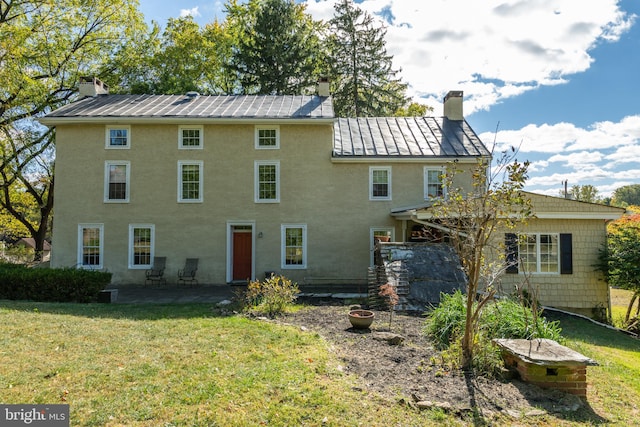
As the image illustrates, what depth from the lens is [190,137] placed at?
1456cm

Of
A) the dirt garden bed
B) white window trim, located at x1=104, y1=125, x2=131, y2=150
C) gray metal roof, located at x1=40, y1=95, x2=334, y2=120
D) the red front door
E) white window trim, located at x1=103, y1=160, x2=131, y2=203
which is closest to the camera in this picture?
the dirt garden bed

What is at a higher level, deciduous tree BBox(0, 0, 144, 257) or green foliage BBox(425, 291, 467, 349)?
deciduous tree BBox(0, 0, 144, 257)

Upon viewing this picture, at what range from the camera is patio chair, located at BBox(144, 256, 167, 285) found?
13.8 m

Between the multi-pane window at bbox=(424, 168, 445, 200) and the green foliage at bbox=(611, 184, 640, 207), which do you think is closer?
the multi-pane window at bbox=(424, 168, 445, 200)

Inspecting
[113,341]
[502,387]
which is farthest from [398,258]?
[113,341]

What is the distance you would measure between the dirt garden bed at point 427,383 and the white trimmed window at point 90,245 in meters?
11.5

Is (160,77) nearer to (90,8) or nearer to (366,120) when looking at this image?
(90,8)

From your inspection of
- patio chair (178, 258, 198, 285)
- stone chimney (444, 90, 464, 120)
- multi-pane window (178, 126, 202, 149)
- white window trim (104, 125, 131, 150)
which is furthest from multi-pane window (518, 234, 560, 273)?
white window trim (104, 125, 131, 150)

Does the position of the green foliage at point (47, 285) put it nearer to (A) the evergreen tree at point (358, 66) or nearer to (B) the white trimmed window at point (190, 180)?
(B) the white trimmed window at point (190, 180)

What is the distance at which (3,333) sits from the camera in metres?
6.09

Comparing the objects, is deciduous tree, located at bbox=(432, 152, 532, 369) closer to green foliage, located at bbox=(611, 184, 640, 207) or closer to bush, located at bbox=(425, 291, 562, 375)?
bush, located at bbox=(425, 291, 562, 375)

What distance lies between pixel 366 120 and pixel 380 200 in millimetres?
4709

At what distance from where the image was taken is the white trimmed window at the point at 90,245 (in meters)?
14.1

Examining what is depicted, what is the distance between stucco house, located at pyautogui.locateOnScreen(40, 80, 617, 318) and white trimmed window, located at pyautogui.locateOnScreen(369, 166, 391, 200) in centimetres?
4
